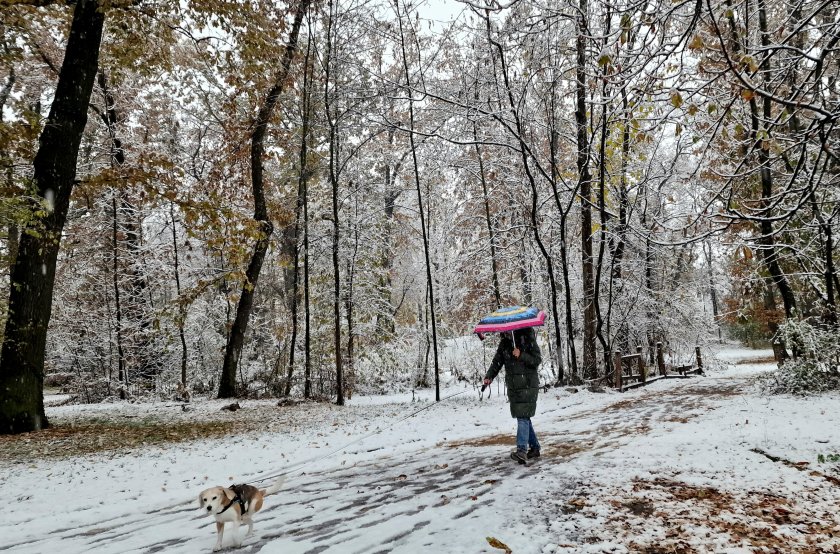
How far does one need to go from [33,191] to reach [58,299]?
1774cm

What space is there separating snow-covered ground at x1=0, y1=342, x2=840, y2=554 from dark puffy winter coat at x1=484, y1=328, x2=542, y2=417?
0.77 meters

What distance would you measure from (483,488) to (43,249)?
10.1m

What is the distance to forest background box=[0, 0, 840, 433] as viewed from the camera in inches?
473

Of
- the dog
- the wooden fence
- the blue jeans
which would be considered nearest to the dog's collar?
the dog

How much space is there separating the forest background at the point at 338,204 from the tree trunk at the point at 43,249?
0.05 meters

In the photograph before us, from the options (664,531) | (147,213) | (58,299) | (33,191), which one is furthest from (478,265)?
(58,299)

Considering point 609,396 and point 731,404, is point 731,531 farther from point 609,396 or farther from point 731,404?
point 609,396

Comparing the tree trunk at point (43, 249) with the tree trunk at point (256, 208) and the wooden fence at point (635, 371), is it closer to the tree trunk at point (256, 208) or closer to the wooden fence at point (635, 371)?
the tree trunk at point (256, 208)

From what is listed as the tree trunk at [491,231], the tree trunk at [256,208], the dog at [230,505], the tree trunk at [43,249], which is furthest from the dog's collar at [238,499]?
the tree trunk at [491,231]

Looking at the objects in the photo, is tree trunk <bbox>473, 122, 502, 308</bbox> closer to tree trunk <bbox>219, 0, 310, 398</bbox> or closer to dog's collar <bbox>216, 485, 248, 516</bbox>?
tree trunk <bbox>219, 0, 310, 398</bbox>

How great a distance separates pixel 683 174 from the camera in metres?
21.0

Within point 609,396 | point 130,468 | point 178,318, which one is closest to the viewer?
point 130,468

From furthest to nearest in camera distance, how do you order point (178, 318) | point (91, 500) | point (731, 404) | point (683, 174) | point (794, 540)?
point (683, 174), point (178, 318), point (731, 404), point (91, 500), point (794, 540)

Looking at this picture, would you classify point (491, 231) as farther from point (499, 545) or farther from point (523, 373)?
point (499, 545)
